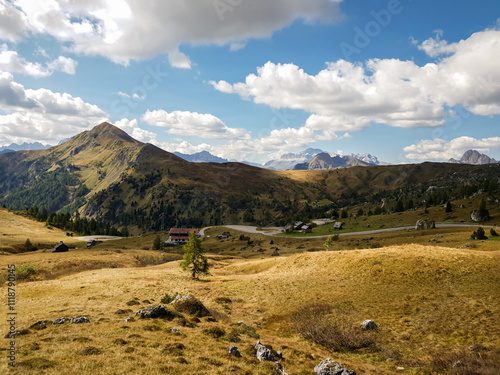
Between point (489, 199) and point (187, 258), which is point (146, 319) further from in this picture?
point (489, 199)

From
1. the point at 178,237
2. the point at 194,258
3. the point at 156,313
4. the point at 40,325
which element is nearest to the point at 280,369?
the point at 156,313

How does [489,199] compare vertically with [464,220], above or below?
above

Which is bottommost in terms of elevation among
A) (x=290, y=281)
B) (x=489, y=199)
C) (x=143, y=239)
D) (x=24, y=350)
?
(x=143, y=239)

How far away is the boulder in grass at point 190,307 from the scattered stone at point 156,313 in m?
2.37

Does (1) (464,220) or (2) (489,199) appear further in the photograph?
(2) (489,199)

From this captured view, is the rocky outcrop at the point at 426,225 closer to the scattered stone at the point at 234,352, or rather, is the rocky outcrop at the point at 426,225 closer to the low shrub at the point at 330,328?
the low shrub at the point at 330,328

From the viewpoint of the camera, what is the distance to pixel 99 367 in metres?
16.7

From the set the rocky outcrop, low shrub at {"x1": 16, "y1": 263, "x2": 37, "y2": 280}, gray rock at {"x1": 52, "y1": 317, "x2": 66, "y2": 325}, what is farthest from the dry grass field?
the rocky outcrop

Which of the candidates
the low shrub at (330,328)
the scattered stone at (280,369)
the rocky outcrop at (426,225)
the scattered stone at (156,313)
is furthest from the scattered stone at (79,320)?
the rocky outcrop at (426,225)

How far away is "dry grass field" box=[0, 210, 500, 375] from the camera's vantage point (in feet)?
61.7

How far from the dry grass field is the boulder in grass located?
0.88 metres

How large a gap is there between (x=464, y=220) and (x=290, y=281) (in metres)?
108

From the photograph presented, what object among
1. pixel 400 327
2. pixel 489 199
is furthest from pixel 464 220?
pixel 400 327

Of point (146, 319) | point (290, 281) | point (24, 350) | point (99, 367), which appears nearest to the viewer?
point (99, 367)
